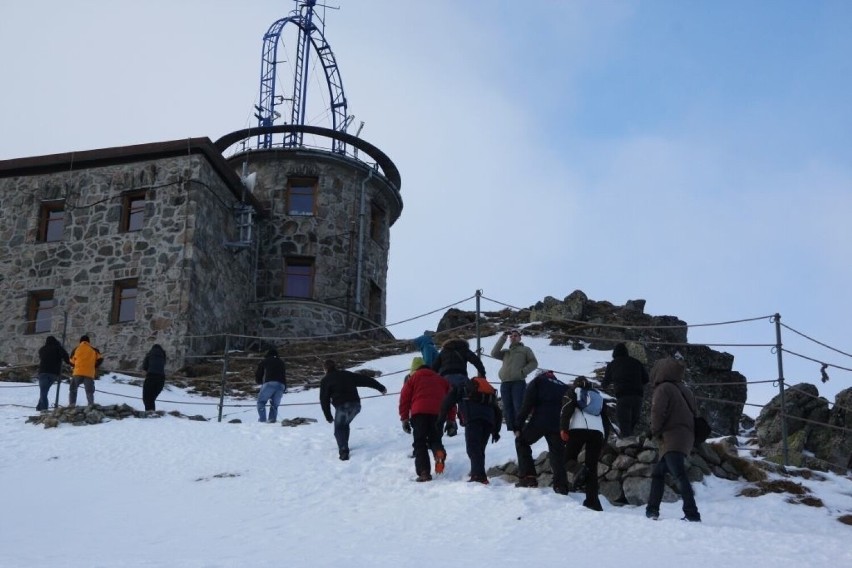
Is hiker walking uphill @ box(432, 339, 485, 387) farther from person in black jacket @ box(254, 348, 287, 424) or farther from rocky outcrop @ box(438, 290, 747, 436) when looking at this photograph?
rocky outcrop @ box(438, 290, 747, 436)

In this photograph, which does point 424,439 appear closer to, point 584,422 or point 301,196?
point 584,422

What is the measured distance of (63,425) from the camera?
16.8 m

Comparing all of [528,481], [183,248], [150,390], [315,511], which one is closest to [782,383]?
[528,481]

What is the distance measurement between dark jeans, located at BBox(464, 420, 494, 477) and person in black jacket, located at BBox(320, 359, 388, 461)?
219 centimetres

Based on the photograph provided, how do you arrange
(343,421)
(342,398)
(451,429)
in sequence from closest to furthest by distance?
(343,421) < (342,398) < (451,429)

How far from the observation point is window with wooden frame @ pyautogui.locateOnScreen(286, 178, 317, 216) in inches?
1187

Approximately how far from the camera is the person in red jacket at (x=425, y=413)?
12.9m

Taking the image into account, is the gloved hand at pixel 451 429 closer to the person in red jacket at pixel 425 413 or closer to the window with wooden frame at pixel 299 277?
the person in red jacket at pixel 425 413

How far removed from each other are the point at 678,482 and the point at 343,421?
4.91 metres

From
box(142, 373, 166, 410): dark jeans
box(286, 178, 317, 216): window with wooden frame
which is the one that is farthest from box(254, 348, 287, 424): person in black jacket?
box(286, 178, 317, 216): window with wooden frame

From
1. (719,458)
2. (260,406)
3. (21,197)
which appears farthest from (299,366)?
(719,458)

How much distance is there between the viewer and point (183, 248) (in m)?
25.3

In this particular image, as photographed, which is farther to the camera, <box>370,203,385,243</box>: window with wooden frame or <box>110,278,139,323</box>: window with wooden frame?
<box>370,203,385,243</box>: window with wooden frame

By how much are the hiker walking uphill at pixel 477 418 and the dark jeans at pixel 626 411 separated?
1.93m
